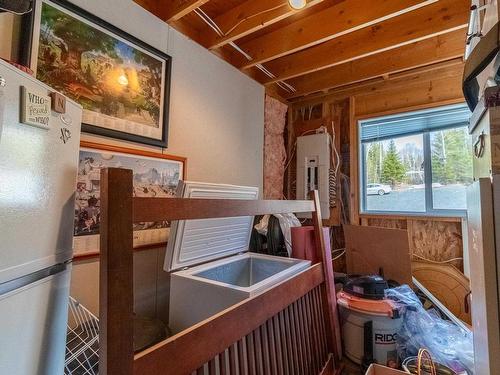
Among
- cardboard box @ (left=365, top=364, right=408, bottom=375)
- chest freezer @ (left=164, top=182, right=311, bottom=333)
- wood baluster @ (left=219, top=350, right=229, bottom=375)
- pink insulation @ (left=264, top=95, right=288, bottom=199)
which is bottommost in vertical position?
cardboard box @ (left=365, top=364, right=408, bottom=375)

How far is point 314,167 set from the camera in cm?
308

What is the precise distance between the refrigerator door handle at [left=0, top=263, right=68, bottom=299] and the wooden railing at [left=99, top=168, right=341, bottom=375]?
0.63ft

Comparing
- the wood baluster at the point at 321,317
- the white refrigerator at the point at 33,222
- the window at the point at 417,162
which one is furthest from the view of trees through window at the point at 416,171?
the white refrigerator at the point at 33,222

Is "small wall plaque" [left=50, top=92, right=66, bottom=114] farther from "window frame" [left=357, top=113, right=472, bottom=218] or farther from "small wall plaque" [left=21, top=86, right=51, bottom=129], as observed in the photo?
"window frame" [left=357, top=113, right=472, bottom=218]

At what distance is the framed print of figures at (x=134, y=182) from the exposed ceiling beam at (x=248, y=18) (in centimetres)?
108

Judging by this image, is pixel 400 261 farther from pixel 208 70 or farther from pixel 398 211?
pixel 208 70

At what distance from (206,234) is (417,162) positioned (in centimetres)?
231

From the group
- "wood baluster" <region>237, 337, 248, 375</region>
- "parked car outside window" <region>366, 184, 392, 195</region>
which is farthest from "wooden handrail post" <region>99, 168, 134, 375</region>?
"parked car outside window" <region>366, 184, 392, 195</region>

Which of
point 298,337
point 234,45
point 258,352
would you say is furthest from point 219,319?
point 234,45

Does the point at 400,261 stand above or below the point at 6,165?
below

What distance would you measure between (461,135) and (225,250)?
248 cm

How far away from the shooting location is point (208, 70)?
2242 millimetres

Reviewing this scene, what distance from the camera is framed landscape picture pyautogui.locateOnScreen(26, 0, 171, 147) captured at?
4.19 feet

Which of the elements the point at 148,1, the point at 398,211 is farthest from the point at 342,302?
the point at 148,1
